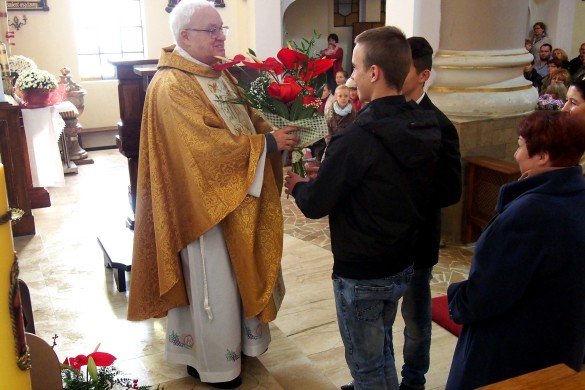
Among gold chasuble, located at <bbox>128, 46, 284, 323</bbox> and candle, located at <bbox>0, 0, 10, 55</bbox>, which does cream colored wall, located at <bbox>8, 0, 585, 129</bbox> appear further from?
gold chasuble, located at <bbox>128, 46, 284, 323</bbox>

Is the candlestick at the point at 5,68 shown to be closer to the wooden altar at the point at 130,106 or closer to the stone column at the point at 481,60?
the wooden altar at the point at 130,106

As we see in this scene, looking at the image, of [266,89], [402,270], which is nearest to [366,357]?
[402,270]

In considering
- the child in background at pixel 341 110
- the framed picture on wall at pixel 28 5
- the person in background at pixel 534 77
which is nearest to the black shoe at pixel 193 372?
the child in background at pixel 341 110

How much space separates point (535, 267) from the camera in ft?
5.55

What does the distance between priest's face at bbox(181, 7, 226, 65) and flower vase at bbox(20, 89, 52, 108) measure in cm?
437

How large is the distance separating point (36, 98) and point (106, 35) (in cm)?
426

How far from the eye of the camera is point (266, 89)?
2.41m

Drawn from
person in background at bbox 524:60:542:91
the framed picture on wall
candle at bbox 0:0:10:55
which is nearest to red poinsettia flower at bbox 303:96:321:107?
candle at bbox 0:0:10:55

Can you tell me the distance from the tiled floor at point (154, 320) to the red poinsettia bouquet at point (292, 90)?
1.11 m

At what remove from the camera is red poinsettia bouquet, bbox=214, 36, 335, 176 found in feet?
7.69

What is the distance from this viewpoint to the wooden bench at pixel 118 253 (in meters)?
4.10

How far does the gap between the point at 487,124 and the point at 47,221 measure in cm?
407

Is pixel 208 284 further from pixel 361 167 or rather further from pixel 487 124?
pixel 487 124

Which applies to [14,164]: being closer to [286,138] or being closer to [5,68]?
[5,68]
